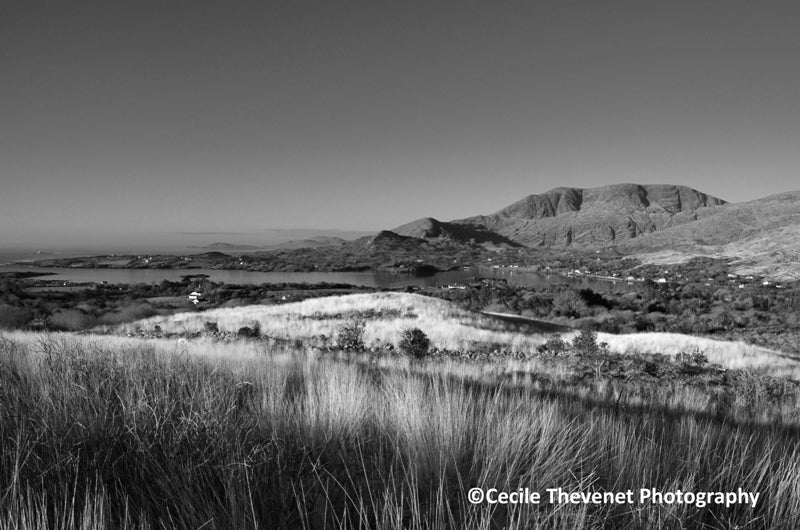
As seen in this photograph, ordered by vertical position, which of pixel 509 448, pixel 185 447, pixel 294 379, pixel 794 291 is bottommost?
pixel 794 291

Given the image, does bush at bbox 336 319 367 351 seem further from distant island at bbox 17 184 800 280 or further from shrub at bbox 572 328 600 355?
distant island at bbox 17 184 800 280

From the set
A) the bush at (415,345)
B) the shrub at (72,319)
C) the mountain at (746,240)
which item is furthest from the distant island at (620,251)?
the bush at (415,345)

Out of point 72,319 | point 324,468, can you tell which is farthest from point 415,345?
point 72,319

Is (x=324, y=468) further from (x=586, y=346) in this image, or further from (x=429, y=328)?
(x=429, y=328)

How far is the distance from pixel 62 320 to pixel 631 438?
2726 cm

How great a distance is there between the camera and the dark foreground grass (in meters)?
1.64

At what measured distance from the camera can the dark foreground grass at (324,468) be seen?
5.39ft

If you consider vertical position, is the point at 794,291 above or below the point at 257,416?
below

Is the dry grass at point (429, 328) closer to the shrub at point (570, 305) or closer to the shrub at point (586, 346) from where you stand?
the shrub at point (586, 346)

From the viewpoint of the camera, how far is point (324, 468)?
2033mm

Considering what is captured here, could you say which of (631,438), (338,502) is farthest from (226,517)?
(631,438)

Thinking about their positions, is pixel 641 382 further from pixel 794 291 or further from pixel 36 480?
pixel 794 291

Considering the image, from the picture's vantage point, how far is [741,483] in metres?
2.22

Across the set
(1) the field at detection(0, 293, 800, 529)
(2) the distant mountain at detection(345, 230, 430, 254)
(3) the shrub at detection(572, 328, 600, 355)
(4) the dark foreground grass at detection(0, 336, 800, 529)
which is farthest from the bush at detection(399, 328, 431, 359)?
(2) the distant mountain at detection(345, 230, 430, 254)
